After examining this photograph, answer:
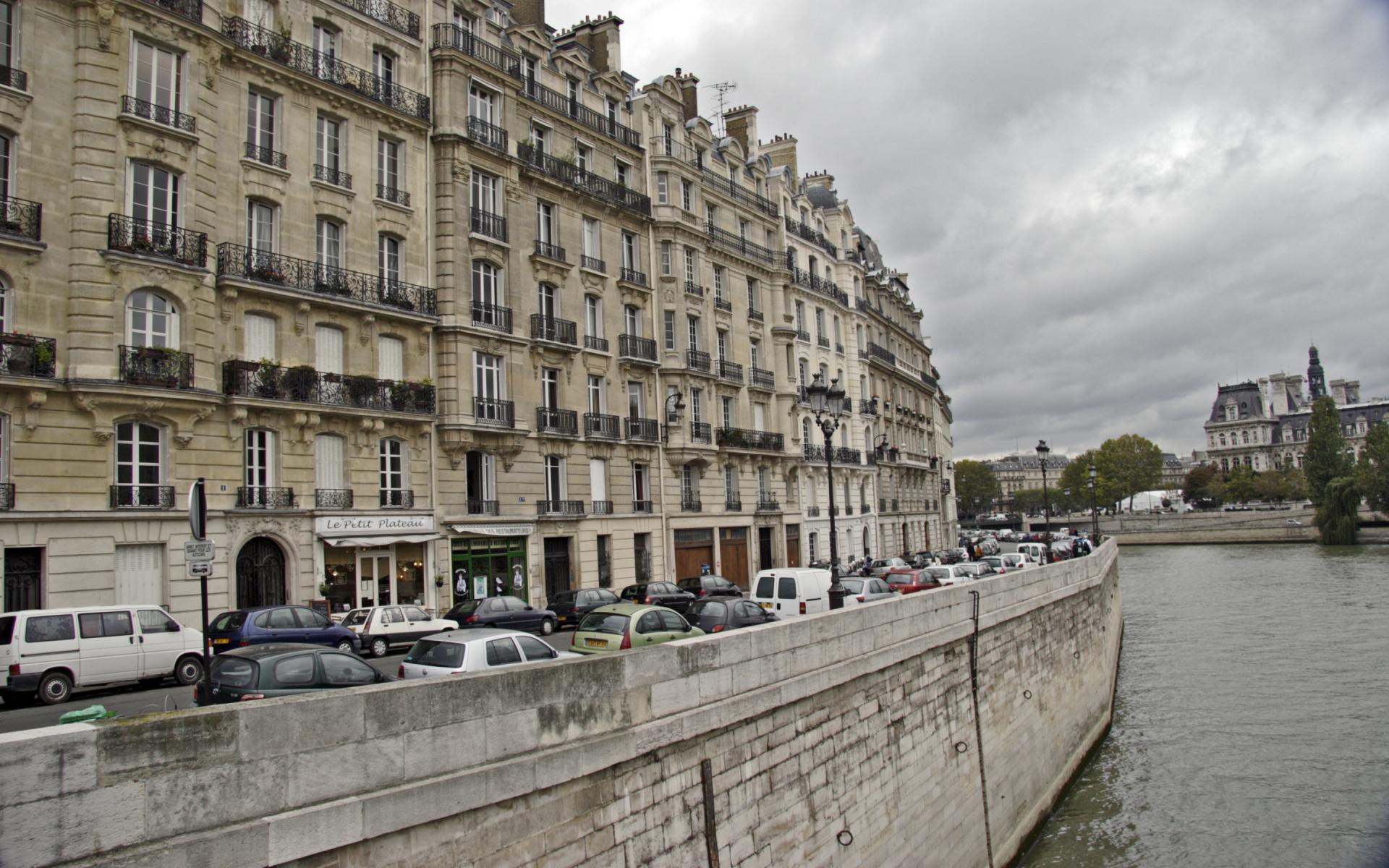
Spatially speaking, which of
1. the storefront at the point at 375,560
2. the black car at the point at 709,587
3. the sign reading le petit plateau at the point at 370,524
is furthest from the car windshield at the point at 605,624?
the black car at the point at 709,587

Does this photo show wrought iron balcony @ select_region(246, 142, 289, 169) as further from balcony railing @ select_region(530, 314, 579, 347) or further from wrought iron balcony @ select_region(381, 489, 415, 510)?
balcony railing @ select_region(530, 314, 579, 347)

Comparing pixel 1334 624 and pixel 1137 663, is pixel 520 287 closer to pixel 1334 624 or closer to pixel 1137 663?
pixel 1137 663

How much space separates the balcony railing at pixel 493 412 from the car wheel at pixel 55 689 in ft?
46.9

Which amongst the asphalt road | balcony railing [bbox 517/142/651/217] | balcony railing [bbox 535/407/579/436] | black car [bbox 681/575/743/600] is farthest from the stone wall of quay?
balcony railing [bbox 517/142/651/217]

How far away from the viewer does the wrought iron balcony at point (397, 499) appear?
84.8ft

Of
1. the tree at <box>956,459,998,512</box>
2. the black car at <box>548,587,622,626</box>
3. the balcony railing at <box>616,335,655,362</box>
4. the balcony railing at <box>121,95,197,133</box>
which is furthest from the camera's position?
the tree at <box>956,459,998,512</box>

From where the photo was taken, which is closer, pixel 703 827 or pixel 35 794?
pixel 35 794

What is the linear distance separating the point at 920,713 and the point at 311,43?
23.2m

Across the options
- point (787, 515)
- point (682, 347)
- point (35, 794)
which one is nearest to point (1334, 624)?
point (787, 515)

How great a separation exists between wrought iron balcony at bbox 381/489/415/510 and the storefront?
330mm

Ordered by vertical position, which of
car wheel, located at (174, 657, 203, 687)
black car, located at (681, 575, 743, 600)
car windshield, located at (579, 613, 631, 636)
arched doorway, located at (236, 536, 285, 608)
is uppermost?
arched doorway, located at (236, 536, 285, 608)

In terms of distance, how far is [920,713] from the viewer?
13.6 meters

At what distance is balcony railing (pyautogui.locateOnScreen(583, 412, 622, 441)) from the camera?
32.8m

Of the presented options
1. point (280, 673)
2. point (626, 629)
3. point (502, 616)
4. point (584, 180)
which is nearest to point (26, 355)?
point (502, 616)
